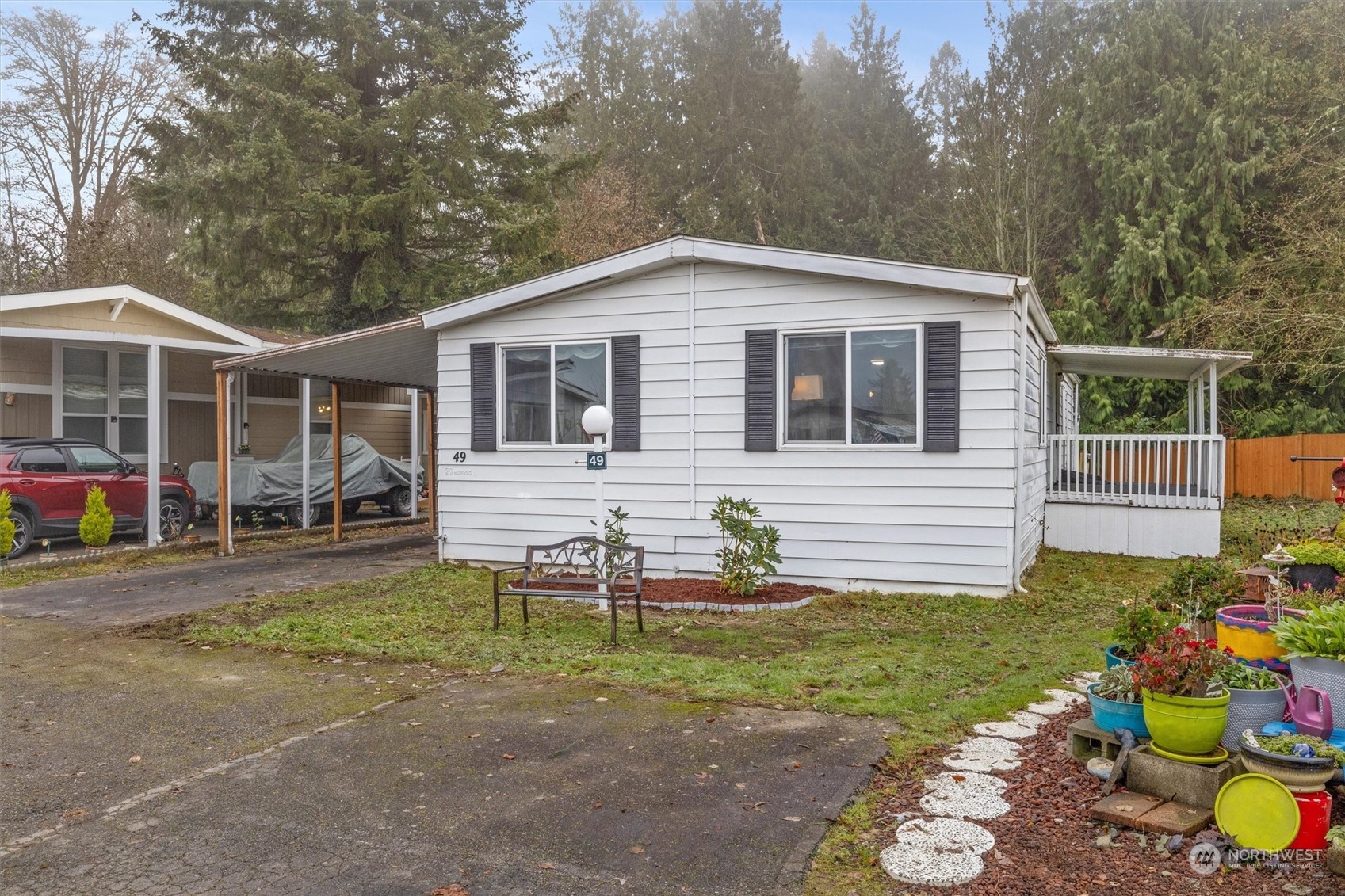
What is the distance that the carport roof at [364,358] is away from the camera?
10055mm

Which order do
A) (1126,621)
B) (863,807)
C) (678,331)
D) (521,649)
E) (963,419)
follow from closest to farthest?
(863,807) < (1126,621) < (521,649) < (963,419) < (678,331)

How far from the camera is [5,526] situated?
10.4 meters

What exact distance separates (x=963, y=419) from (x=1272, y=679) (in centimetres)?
453

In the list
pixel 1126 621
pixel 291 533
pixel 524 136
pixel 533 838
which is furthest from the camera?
pixel 524 136

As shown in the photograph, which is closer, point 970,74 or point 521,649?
point 521,649

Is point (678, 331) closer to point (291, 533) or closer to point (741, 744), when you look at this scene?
point (741, 744)

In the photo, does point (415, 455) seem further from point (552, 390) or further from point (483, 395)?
point (552, 390)

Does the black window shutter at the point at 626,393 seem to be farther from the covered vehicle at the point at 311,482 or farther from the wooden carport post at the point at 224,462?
the covered vehicle at the point at 311,482

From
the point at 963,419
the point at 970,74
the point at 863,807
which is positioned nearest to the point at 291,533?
the point at 963,419

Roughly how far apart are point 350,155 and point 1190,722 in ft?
62.3

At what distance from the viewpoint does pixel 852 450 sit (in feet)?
27.5

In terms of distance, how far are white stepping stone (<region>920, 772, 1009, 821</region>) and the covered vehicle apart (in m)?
12.0

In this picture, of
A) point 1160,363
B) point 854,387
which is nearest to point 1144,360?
point 1160,363

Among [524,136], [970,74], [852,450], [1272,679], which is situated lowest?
[1272,679]
